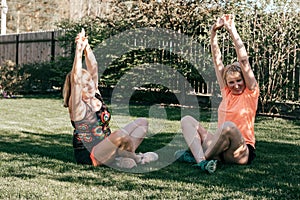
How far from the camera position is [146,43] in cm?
1056

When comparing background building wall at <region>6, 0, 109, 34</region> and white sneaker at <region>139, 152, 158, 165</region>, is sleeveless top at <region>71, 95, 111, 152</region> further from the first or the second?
background building wall at <region>6, 0, 109, 34</region>

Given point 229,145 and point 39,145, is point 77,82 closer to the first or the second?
point 229,145

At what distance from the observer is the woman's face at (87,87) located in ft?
13.4

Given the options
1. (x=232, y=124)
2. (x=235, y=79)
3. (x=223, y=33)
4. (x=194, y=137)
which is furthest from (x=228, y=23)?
(x=223, y=33)

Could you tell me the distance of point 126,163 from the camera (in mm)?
4039

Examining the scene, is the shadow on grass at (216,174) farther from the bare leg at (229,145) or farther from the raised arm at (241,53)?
the raised arm at (241,53)

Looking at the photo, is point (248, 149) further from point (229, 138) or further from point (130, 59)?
point (130, 59)

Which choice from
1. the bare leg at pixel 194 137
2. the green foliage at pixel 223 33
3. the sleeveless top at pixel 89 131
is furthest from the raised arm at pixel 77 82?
the green foliage at pixel 223 33

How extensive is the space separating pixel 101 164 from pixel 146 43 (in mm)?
6707

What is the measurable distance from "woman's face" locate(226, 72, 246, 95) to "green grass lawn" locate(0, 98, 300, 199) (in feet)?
2.35

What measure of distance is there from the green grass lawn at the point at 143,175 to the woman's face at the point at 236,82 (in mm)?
717

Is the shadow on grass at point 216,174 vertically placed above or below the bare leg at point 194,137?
below

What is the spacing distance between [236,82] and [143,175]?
127 centimetres

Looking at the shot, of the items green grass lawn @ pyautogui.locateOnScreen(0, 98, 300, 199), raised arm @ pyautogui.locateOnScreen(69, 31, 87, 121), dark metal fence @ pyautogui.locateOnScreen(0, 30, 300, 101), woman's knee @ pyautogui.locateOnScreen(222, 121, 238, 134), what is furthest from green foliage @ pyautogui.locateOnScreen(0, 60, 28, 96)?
woman's knee @ pyautogui.locateOnScreen(222, 121, 238, 134)
